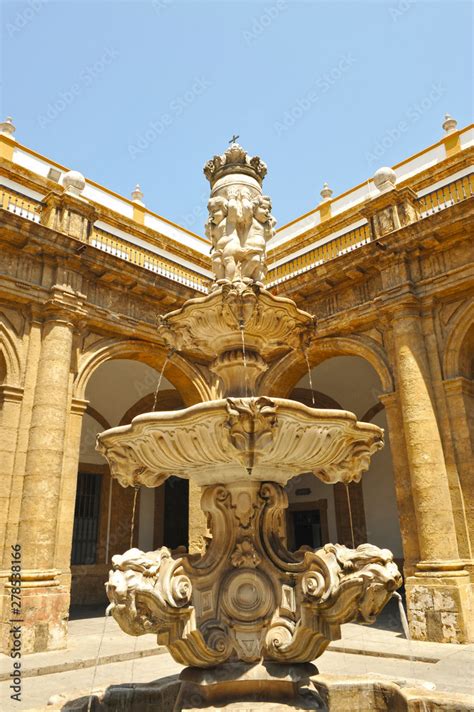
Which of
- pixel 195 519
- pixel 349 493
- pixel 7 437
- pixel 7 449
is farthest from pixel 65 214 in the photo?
pixel 349 493

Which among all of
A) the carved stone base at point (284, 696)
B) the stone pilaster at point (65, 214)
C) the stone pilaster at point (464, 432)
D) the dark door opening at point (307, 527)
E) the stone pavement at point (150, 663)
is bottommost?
the stone pavement at point (150, 663)

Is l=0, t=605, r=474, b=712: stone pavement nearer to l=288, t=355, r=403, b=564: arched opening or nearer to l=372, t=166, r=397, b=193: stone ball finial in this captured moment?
l=288, t=355, r=403, b=564: arched opening

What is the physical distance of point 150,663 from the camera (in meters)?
6.33

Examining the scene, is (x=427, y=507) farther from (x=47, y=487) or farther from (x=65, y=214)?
(x=65, y=214)

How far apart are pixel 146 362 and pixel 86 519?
17.0 ft

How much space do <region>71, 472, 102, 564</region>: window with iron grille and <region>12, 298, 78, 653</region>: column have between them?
223 inches

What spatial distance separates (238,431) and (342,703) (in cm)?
208

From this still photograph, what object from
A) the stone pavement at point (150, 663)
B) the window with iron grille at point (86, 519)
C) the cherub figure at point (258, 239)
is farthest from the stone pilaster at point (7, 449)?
the window with iron grille at point (86, 519)

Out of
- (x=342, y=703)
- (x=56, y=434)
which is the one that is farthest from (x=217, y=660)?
(x=56, y=434)

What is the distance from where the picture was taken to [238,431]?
3424 millimetres

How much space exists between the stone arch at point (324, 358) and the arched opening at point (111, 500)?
10.1 ft

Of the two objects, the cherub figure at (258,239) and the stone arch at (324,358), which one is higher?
the stone arch at (324,358)

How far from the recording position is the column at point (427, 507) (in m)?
7.59

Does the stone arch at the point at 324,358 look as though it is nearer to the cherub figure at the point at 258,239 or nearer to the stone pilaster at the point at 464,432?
the stone pilaster at the point at 464,432
